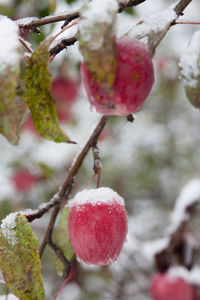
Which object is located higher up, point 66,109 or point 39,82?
point 39,82

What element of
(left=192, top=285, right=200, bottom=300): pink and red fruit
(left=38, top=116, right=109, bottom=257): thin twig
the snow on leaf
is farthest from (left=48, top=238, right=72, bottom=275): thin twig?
(left=192, top=285, right=200, bottom=300): pink and red fruit

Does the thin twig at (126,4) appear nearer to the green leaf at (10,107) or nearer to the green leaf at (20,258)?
the green leaf at (10,107)

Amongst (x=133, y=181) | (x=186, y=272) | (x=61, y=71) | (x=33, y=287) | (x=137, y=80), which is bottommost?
(x=133, y=181)

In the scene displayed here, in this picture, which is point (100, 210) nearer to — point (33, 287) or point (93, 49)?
point (33, 287)

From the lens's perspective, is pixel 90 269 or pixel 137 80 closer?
pixel 137 80

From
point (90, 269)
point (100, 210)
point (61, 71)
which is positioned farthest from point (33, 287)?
point (61, 71)

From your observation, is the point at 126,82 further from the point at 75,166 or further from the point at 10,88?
the point at 75,166

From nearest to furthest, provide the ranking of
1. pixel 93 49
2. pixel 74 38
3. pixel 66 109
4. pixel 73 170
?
pixel 93 49
pixel 74 38
pixel 73 170
pixel 66 109

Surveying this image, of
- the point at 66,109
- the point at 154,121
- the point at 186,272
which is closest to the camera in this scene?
the point at 186,272
